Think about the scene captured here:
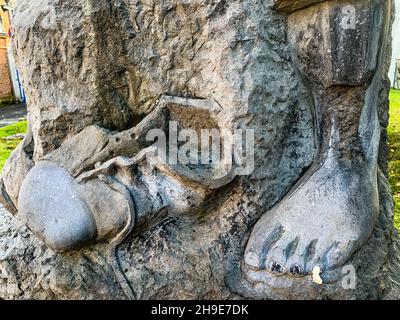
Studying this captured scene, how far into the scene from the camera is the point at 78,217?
3.10 feet

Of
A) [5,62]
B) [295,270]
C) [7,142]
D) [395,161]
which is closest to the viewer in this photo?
[295,270]

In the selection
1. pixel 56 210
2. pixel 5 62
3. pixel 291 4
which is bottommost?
pixel 56 210

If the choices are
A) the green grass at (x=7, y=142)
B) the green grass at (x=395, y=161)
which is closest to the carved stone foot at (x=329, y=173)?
the green grass at (x=395, y=161)

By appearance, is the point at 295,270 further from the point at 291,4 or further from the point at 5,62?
the point at 5,62

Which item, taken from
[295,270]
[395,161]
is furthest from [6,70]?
[295,270]

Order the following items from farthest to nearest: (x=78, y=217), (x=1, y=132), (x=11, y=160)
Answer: (x=1, y=132) < (x=11, y=160) < (x=78, y=217)

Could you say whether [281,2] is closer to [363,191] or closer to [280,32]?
[280,32]

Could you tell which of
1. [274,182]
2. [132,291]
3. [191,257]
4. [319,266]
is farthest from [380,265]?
[132,291]

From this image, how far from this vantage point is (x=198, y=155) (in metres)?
1.03

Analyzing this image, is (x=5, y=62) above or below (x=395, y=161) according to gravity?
above

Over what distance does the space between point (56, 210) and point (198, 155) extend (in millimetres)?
347

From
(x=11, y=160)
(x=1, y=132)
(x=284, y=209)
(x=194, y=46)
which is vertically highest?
(x=194, y=46)

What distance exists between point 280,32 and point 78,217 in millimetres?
618

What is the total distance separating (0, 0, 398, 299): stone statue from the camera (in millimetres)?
954
